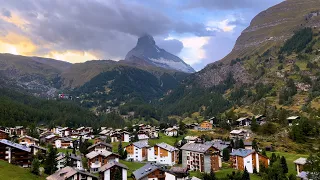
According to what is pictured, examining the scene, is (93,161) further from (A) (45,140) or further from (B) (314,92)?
(B) (314,92)

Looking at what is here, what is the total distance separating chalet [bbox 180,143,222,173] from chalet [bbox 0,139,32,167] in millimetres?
48286

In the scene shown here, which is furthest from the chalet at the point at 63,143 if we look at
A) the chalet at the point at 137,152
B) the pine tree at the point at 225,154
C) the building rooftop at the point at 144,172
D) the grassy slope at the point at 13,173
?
the pine tree at the point at 225,154

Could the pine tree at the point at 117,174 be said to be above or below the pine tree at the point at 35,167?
below

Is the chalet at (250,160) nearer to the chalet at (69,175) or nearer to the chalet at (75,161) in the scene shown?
the chalet at (69,175)

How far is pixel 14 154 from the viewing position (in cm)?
9094

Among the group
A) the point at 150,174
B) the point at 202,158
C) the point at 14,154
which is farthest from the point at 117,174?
the point at 14,154

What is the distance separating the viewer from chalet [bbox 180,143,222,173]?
99.0 m

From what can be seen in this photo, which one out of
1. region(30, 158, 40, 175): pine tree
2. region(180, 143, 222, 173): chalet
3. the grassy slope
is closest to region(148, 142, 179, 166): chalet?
region(180, 143, 222, 173): chalet

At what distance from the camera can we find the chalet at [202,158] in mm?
99000

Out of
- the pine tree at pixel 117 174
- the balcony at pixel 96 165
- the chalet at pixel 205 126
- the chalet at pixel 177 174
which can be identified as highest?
the chalet at pixel 205 126

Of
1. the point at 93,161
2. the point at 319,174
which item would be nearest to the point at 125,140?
the point at 93,161

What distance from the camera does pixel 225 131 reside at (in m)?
173

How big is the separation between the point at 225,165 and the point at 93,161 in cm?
4321

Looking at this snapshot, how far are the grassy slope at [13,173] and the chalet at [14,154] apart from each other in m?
6.13
